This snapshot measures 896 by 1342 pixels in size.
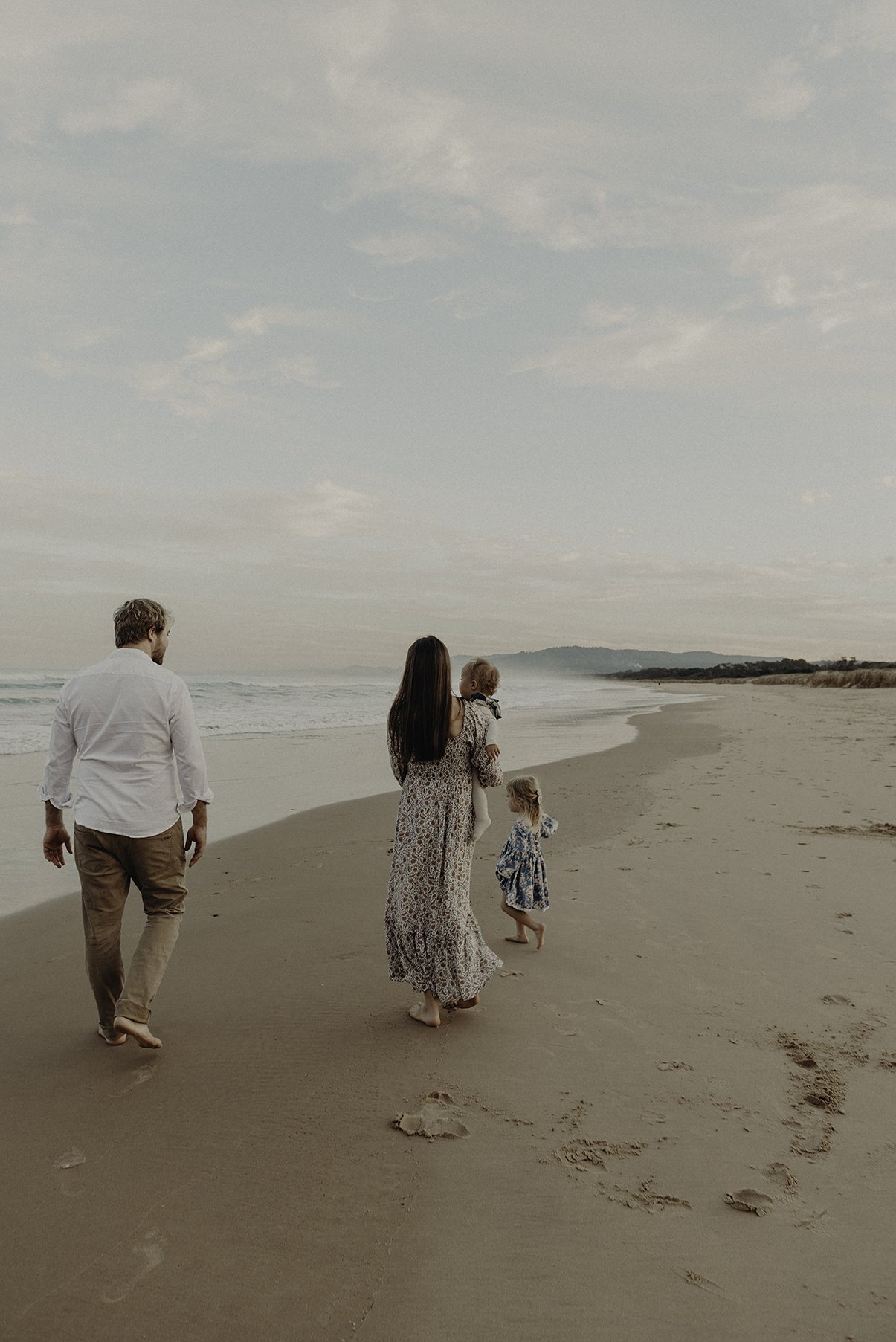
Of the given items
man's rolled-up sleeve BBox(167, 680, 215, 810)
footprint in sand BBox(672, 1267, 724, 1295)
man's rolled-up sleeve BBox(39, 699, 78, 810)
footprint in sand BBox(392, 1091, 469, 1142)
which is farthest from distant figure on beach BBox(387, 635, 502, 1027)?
footprint in sand BBox(672, 1267, 724, 1295)

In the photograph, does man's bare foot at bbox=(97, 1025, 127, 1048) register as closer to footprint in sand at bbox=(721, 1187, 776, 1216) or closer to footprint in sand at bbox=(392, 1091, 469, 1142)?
footprint in sand at bbox=(392, 1091, 469, 1142)

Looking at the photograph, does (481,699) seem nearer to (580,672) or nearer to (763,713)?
(763,713)

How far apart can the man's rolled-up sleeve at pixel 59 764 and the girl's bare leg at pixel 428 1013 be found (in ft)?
6.25

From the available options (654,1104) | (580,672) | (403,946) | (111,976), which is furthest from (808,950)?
(580,672)

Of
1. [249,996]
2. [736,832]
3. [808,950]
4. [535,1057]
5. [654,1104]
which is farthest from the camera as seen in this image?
[736,832]

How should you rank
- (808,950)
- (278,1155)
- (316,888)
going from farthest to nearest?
(316,888)
(808,950)
(278,1155)

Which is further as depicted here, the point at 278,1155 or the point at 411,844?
the point at 411,844

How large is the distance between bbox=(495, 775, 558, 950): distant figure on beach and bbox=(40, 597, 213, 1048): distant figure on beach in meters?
2.14

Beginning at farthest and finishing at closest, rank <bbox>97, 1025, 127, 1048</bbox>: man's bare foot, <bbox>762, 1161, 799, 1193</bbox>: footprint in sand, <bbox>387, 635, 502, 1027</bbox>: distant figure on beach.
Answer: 1. <bbox>387, 635, 502, 1027</bbox>: distant figure on beach
2. <bbox>97, 1025, 127, 1048</bbox>: man's bare foot
3. <bbox>762, 1161, 799, 1193</bbox>: footprint in sand

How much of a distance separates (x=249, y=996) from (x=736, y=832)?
531cm

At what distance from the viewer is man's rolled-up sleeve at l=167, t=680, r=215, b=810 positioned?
3.61 metres

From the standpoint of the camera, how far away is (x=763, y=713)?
27.0 meters

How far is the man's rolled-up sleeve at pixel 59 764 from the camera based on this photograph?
359cm

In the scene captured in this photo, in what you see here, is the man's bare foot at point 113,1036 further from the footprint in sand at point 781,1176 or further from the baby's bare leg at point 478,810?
the footprint in sand at point 781,1176
